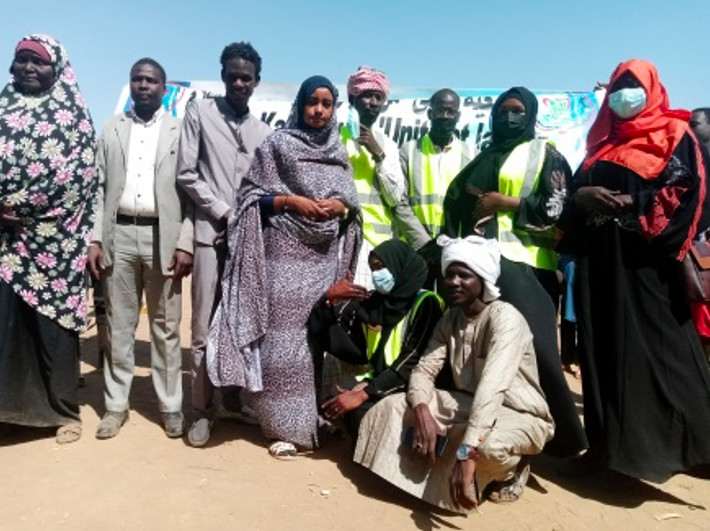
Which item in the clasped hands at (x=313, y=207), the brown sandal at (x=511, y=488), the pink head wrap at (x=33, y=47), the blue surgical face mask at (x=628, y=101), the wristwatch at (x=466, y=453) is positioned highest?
the pink head wrap at (x=33, y=47)

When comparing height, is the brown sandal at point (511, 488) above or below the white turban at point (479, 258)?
below

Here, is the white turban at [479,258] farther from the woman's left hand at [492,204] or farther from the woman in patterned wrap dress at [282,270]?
the woman in patterned wrap dress at [282,270]

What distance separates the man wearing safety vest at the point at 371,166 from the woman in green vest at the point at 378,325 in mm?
601

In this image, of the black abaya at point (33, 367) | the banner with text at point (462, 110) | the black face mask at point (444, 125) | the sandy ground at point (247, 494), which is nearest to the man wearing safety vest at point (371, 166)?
the black face mask at point (444, 125)

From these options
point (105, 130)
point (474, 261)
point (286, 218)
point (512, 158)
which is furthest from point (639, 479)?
point (105, 130)

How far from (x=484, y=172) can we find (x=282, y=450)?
1951 mm

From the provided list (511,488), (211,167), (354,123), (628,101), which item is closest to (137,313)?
(211,167)

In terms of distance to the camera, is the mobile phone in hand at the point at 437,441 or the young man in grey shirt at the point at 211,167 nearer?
the mobile phone in hand at the point at 437,441

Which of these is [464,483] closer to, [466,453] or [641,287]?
[466,453]

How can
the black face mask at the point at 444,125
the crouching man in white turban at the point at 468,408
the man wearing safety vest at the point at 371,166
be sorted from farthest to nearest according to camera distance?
the black face mask at the point at 444,125, the man wearing safety vest at the point at 371,166, the crouching man in white turban at the point at 468,408

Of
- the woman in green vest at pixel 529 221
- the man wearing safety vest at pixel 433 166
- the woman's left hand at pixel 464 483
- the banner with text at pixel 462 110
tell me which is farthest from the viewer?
the banner with text at pixel 462 110

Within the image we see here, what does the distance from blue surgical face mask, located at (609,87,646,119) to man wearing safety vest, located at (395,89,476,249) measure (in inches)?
48.1

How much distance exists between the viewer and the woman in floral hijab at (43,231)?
3.46 meters

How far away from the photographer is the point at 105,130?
147 inches
